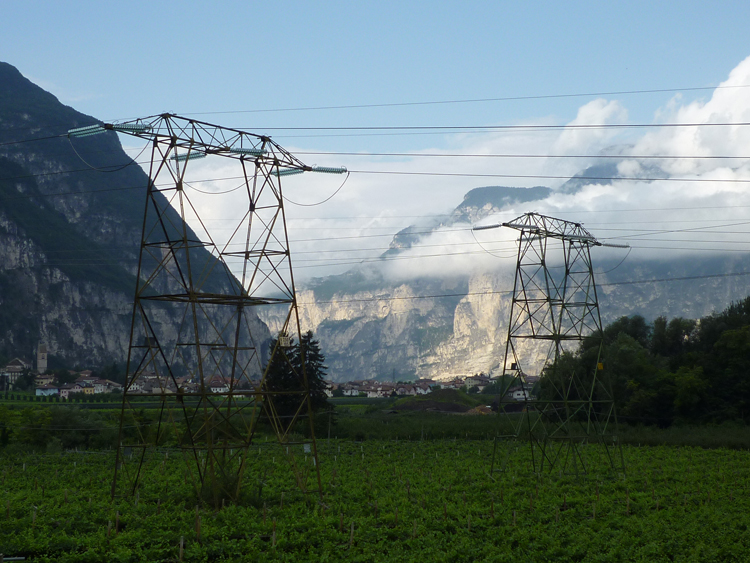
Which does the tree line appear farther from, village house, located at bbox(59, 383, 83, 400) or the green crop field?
village house, located at bbox(59, 383, 83, 400)

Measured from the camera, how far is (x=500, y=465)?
40.2m

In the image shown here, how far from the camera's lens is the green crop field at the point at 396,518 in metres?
19.6

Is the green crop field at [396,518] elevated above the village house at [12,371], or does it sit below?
below

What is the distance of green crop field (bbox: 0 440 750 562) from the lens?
1956 cm

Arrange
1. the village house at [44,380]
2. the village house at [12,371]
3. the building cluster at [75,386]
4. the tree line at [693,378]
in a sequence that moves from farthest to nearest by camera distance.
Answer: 1. the village house at [44,380]
2. the village house at [12,371]
3. the building cluster at [75,386]
4. the tree line at [693,378]

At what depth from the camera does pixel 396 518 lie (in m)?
23.9

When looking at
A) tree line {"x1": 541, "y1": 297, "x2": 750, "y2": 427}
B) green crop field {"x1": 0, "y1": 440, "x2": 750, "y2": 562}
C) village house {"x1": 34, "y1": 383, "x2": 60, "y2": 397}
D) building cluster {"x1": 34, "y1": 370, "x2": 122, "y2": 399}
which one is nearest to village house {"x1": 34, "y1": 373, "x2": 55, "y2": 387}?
building cluster {"x1": 34, "y1": 370, "x2": 122, "y2": 399}

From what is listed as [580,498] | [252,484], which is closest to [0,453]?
[252,484]

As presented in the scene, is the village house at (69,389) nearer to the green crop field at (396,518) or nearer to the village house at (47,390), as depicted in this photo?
the village house at (47,390)

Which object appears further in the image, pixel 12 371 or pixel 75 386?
Result: pixel 12 371

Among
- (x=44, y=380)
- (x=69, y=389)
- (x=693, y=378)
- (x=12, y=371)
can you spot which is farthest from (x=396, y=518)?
(x=12, y=371)

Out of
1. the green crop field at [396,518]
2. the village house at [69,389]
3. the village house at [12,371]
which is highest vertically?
the village house at [12,371]

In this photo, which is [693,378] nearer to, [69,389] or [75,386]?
[69,389]

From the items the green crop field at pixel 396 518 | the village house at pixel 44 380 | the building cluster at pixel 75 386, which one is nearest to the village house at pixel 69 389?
the building cluster at pixel 75 386
